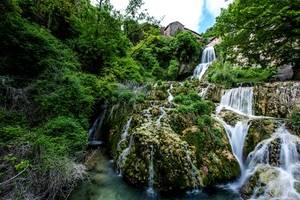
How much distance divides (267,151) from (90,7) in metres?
13.8

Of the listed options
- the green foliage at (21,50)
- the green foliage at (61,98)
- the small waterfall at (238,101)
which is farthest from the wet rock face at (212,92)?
the green foliage at (21,50)

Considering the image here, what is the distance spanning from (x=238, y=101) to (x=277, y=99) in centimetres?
178

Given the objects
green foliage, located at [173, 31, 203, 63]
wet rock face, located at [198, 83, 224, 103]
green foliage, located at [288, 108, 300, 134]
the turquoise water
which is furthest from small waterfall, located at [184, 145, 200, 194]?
green foliage, located at [173, 31, 203, 63]

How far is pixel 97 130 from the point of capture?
1148 centimetres

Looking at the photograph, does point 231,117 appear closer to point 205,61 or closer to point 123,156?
point 123,156

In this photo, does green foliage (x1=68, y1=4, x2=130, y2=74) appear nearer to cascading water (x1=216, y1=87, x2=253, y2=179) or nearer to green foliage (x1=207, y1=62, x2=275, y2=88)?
green foliage (x1=207, y1=62, x2=275, y2=88)

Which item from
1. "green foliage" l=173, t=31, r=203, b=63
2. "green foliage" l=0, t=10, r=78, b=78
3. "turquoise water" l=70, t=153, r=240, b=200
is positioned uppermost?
"green foliage" l=173, t=31, r=203, b=63

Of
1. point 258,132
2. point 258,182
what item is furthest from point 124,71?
point 258,182

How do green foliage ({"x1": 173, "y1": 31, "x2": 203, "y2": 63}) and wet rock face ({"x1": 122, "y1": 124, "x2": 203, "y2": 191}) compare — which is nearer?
wet rock face ({"x1": 122, "y1": 124, "x2": 203, "y2": 191})

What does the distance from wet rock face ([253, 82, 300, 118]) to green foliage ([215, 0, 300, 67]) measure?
1479mm

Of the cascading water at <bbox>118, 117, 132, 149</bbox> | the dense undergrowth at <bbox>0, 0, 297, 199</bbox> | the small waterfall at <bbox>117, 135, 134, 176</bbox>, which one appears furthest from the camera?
the cascading water at <bbox>118, 117, 132, 149</bbox>

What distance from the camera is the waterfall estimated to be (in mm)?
19491

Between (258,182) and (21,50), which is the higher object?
(21,50)

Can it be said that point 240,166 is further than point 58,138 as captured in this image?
Yes
